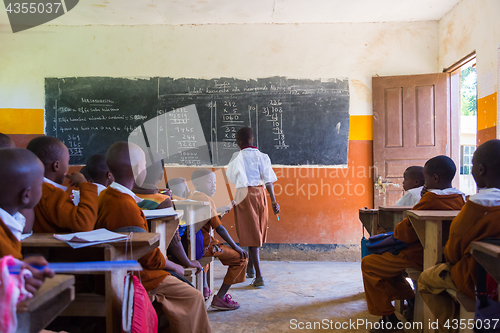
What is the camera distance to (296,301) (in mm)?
2947

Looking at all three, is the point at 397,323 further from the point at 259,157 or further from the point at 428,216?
the point at 259,157

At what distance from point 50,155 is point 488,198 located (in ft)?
6.23

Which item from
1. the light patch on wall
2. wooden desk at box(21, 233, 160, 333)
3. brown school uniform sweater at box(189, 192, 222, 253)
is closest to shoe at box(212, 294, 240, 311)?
brown school uniform sweater at box(189, 192, 222, 253)

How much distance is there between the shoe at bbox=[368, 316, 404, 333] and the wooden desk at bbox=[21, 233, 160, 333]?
1603mm

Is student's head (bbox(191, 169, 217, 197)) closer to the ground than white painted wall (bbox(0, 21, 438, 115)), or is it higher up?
closer to the ground


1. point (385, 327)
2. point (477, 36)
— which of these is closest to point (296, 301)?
point (385, 327)

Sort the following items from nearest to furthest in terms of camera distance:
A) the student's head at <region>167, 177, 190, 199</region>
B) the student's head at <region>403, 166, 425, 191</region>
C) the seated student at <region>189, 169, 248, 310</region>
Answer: the seated student at <region>189, 169, 248, 310</region> → the student's head at <region>403, 166, 425, 191</region> → the student's head at <region>167, 177, 190, 199</region>

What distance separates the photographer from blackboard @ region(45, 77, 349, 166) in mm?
4551

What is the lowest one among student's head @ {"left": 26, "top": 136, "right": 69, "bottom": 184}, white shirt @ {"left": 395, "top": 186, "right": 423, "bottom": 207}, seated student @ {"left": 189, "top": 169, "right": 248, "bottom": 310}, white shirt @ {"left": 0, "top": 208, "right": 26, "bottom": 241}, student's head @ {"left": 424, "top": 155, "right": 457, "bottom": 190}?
seated student @ {"left": 189, "top": 169, "right": 248, "bottom": 310}

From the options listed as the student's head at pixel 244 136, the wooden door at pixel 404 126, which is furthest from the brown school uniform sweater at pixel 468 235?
the wooden door at pixel 404 126

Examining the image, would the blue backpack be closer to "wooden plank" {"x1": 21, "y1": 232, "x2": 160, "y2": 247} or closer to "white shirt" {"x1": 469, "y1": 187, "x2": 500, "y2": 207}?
"white shirt" {"x1": 469, "y1": 187, "x2": 500, "y2": 207}

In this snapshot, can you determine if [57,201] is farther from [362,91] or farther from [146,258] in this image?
[362,91]

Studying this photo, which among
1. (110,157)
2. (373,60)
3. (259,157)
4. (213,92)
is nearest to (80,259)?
(110,157)

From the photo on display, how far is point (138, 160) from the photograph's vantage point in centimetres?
180
